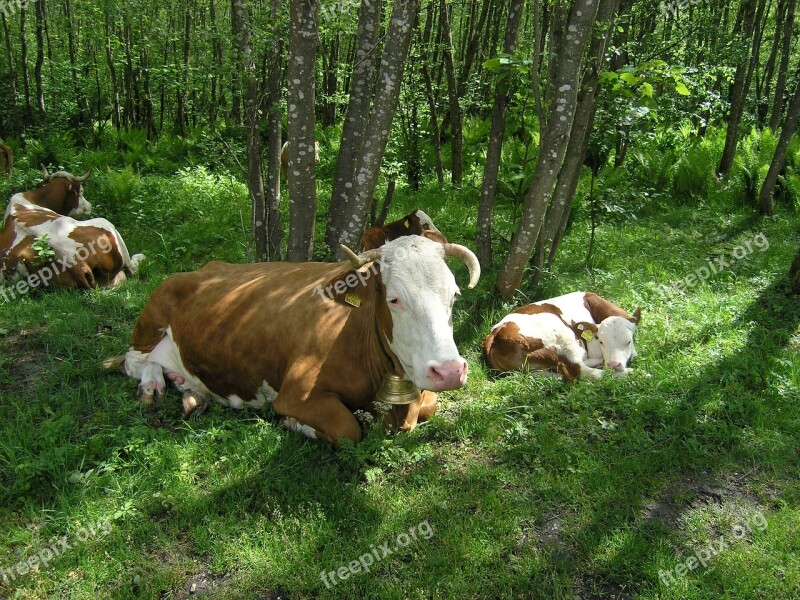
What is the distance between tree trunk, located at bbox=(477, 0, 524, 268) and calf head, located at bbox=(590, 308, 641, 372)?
246 cm

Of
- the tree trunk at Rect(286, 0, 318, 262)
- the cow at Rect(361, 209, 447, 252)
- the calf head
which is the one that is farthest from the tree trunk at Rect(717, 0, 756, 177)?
the tree trunk at Rect(286, 0, 318, 262)

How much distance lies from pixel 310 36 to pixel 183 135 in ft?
41.7

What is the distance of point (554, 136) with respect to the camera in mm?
6340

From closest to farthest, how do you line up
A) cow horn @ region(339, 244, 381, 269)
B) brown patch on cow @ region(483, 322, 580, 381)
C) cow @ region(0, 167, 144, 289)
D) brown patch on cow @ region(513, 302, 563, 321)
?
cow horn @ region(339, 244, 381, 269) → brown patch on cow @ region(483, 322, 580, 381) → brown patch on cow @ region(513, 302, 563, 321) → cow @ region(0, 167, 144, 289)

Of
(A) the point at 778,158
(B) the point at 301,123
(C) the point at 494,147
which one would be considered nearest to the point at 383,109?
(B) the point at 301,123

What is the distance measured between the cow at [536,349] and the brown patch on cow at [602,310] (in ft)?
2.21

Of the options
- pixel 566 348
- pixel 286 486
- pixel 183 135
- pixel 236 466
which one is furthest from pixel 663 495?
pixel 183 135

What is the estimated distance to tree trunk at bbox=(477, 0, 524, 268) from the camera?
7.68 m

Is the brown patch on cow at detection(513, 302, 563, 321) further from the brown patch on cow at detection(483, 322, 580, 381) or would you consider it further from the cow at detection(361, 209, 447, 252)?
the cow at detection(361, 209, 447, 252)

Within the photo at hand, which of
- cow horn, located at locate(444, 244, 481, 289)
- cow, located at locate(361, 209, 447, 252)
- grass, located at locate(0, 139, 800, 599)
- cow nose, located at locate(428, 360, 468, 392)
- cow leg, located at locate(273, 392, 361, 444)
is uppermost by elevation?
cow horn, located at locate(444, 244, 481, 289)

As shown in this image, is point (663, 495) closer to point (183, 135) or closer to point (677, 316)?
point (677, 316)

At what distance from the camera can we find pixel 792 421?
5008 millimetres

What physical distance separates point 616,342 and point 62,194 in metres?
8.70

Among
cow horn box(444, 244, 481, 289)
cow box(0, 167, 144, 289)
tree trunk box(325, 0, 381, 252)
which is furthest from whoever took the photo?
cow box(0, 167, 144, 289)
